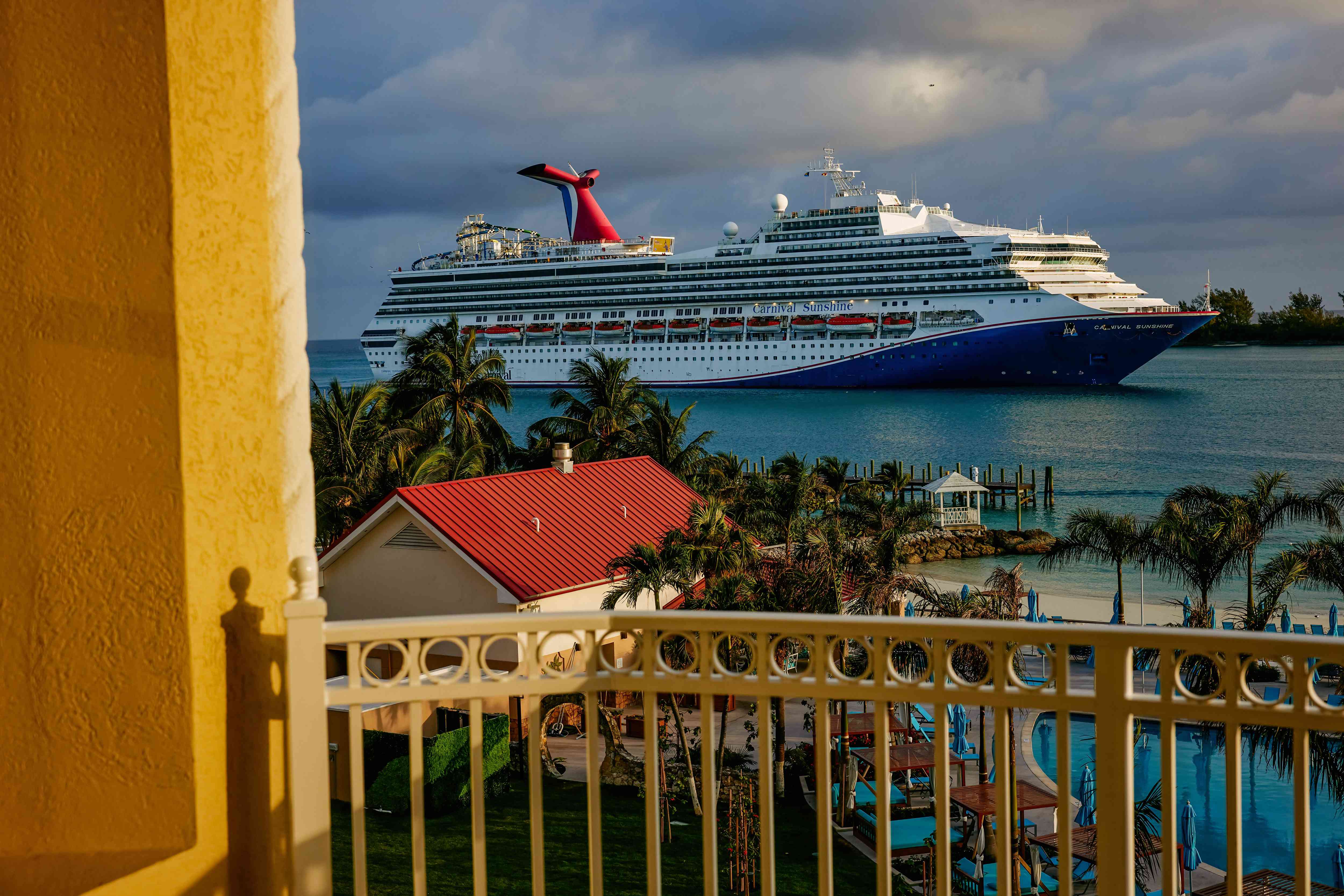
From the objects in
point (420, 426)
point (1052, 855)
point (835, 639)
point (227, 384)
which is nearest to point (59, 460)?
point (227, 384)

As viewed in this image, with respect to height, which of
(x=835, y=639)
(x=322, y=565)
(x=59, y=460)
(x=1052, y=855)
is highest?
(x=59, y=460)

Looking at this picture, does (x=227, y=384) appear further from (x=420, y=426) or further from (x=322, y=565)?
(x=420, y=426)

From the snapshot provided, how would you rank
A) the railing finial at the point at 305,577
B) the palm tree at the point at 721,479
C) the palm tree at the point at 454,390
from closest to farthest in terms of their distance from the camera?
the railing finial at the point at 305,577 → the palm tree at the point at 721,479 → the palm tree at the point at 454,390

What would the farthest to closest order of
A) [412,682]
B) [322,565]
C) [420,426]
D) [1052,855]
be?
[420,426] → [322,565] → [1052,855] → [412,682]

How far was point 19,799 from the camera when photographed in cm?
316

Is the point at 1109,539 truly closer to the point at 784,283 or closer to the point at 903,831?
the point at 903,831

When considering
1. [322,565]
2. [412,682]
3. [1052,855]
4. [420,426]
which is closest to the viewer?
[412,682]

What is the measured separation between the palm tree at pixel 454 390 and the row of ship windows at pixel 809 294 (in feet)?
149

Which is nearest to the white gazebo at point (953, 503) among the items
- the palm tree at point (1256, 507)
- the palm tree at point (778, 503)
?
the palm tree at point (1256, 507)

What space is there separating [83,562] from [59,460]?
262mm

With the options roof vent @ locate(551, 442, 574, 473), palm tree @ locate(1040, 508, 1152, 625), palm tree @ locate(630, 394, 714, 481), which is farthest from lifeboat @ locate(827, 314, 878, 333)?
roof vent @ locate(551, 442, 574, 473)

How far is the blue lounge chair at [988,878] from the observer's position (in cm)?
909

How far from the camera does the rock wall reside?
1126 inches

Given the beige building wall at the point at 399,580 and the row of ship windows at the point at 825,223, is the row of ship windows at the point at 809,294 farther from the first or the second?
the beige building wall at the point at 399,580
